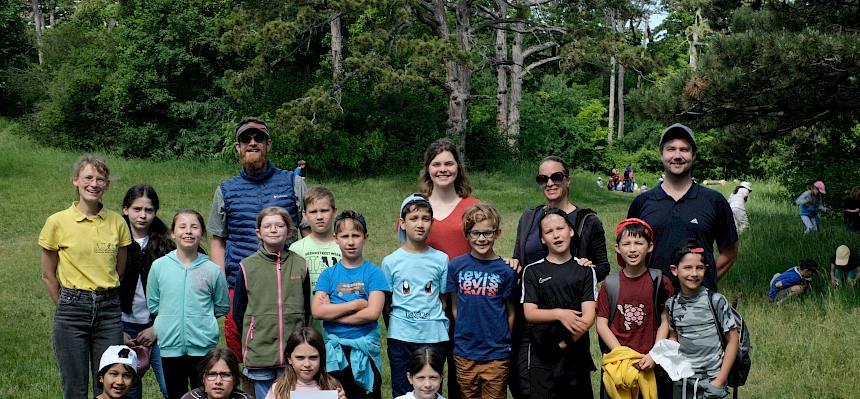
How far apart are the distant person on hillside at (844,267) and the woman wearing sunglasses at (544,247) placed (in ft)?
21.2

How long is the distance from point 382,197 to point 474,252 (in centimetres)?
1793

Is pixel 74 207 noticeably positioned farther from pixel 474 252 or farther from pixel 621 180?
pixel 621 180

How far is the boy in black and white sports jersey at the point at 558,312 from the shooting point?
185 inches

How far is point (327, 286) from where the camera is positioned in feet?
15.6

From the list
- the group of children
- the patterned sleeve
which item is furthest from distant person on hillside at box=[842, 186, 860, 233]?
the group of children

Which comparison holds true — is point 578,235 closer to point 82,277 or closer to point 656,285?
point 656,285

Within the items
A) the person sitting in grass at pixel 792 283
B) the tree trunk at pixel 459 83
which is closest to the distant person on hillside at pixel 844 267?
the person sitting in grass at pixel 792 283

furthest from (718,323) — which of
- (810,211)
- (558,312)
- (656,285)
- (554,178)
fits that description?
(810,211)

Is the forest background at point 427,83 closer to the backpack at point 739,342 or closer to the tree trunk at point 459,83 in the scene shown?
the tree trunk at point 459,83

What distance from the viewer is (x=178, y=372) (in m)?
4.99

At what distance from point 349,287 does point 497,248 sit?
404 inches

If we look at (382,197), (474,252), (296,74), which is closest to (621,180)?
(296,74)

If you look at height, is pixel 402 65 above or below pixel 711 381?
above

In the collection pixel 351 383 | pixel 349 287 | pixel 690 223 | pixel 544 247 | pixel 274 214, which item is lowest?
pixel 351 383
